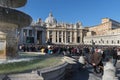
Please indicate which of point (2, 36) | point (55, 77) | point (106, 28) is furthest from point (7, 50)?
point (106, 28)

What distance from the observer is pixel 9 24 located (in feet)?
30.2

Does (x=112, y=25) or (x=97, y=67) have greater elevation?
(x=112, y=25)

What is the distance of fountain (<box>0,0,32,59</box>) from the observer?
8.30 meters

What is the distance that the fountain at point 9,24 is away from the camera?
8.30 metres

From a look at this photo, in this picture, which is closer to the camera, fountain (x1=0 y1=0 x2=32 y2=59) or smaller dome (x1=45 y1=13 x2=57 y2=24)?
fountain (x1=0 y1=0 x2=32 y2=59)

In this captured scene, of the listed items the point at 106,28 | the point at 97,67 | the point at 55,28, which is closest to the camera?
the point at 97,67

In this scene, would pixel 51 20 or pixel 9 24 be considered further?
pixel 51 20

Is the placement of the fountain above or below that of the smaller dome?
below

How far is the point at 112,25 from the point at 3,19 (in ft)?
414

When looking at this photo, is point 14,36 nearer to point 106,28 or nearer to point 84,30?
point 106,28

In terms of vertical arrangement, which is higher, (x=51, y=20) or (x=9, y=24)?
(x=51, y=20)

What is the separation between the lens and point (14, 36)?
9.72m

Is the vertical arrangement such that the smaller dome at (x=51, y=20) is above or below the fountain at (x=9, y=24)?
above

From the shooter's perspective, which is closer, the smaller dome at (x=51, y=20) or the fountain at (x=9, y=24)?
the fountain at (x=9, y=24)
